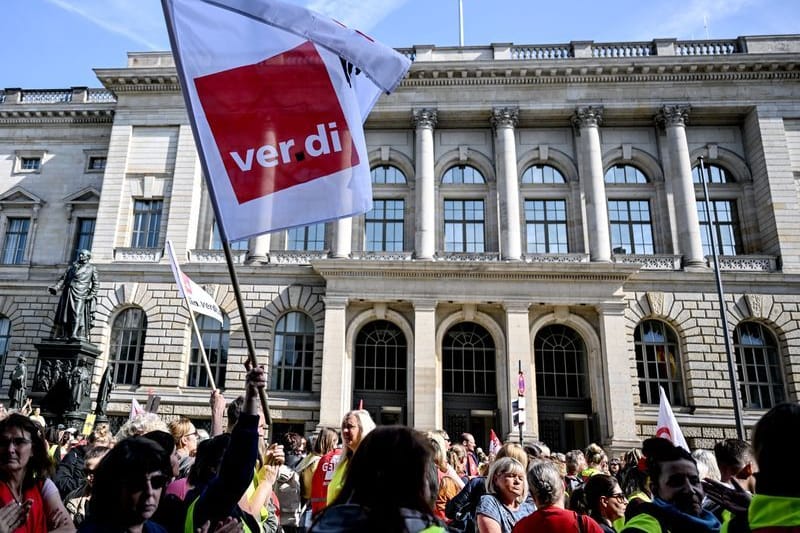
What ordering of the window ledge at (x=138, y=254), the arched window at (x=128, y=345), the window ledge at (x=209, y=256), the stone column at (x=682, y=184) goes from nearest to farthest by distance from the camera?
1. the stone column at (x=682, y=184)
2. the arched window at (x=128, y=345)
3. the window ledge at (x=209, y=256)
4. the window ledge at (x=138, y=254)

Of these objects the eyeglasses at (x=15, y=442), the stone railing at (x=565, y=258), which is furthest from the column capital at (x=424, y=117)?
the eyeglasses at (x=15, y=442)

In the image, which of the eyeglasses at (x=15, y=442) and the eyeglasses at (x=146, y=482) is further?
the eyeglasses at (x=15, y=442)

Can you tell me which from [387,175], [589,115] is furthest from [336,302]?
[589,115]

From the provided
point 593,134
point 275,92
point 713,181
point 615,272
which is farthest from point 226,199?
point 713,181

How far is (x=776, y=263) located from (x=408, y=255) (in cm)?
1581

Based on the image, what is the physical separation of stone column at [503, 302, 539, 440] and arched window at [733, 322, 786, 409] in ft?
28.1

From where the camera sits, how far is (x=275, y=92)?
4789mm

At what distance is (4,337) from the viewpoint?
28.8 meters

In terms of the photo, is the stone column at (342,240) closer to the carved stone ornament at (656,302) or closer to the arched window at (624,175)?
the arched window at (624,175)

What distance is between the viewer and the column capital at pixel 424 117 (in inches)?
1095

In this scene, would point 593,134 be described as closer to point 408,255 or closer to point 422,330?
point 408,255

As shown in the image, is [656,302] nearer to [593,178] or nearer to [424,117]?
[593,178]

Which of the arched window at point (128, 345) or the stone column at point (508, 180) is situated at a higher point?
the stone column at point (508, 180)

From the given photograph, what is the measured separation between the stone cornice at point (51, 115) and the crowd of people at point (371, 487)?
29.1 metres
